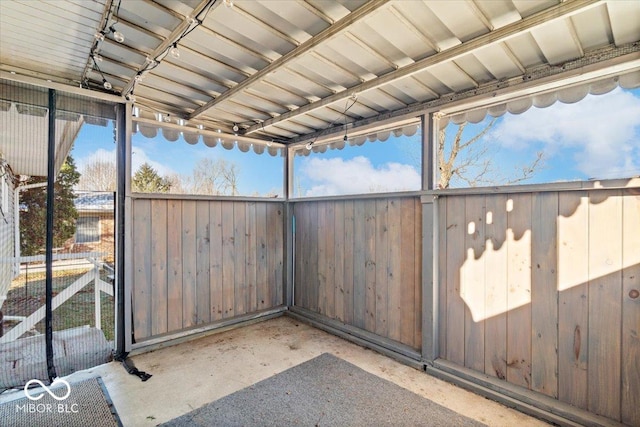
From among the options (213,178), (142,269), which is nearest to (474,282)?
(213,178)

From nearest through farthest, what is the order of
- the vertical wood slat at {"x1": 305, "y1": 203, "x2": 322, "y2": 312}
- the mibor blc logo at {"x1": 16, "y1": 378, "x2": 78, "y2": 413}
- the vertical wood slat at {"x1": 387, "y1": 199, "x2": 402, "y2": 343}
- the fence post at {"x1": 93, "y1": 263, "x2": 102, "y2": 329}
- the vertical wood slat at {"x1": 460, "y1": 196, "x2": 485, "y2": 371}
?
1. the mibor blc logo at {"x1": 16, "y1": 378, "x2": 78, "y2": 413}
2. the vertical wood slat at {"x1": 460, "y1": 196, "x2": 485, "y2": 371}
3. the fence post at {"x1": 93, "y1": 263, "x2": 102, "y2": 329}
4. the vertical wood slat at {"x1": 387, "y1": 199, "x2": 402, "y2": 343}
5. the vertical wood slat at {"x1": 305, "y1": 203, "x2": 322, "y2": 312}

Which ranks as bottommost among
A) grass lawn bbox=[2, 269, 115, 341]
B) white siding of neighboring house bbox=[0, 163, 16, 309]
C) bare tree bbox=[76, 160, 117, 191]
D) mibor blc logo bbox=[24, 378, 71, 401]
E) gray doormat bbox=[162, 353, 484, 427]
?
gray doormat bbox=[162, 353, 484, 427]

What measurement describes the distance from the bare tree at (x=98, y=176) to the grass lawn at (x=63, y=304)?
699mm

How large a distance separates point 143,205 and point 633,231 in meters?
3.68

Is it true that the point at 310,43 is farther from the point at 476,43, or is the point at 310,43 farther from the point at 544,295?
the point at 544,295

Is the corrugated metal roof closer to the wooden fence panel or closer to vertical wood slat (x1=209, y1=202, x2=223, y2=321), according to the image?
the wooden fence panel

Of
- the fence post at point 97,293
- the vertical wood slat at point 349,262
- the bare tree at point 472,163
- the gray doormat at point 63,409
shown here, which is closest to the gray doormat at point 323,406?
the gray doormat at point 63,409

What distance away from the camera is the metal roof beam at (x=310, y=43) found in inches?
60.4

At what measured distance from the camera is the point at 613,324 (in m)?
1.82

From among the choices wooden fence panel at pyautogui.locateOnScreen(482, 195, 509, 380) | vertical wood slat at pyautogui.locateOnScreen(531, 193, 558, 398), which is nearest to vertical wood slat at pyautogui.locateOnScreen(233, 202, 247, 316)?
wooden fence panel at pyautogui.locateOnScreen(482, 195, 509, 380)

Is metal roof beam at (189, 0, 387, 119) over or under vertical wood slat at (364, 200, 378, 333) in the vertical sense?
over

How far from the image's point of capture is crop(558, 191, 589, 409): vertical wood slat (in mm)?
1912

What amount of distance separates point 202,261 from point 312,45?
248 centimetres

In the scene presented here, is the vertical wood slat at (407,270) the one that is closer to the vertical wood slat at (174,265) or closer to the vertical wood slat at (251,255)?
the vertical wood slat at (251,255)
